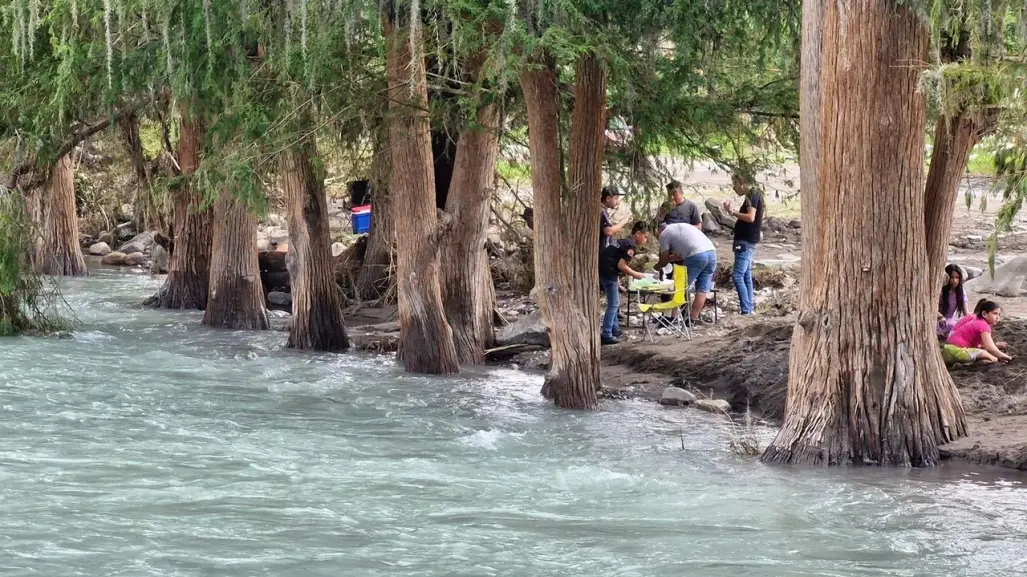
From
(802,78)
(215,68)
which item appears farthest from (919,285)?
(215,68)

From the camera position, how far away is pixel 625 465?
35.1 feet

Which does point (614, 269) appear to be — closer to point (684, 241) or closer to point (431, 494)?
point (684, 241)

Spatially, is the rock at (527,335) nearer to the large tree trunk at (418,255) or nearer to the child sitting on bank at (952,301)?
the large tree trunk at (418,255)

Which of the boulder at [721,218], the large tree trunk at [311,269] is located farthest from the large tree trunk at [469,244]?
the boulder at [721,218]

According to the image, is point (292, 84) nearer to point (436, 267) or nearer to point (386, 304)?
point (436, 267)

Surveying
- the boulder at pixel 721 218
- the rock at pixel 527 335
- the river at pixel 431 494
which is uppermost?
the boulder at pixel 721 218

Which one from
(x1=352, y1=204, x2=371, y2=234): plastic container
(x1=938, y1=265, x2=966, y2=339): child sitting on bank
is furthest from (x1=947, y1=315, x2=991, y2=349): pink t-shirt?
(x1=352, y1=204, x2=371, y2=234): plastic container

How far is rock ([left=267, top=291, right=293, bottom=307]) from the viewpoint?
23078mm

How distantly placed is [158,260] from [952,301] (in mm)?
19750

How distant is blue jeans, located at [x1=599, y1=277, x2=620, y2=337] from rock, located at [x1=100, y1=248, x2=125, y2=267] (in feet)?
57.1

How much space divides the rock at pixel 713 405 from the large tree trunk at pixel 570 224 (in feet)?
3.78

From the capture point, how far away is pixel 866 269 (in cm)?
988

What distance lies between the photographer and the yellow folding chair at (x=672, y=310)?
52.6 feet

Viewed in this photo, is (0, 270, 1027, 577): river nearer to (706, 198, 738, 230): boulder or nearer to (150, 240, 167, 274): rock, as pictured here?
(706, 198, 738, 230): boulder
